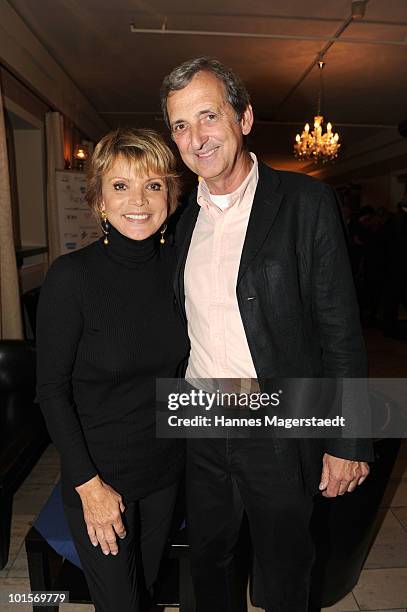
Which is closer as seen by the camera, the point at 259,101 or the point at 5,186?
the point at 5,186

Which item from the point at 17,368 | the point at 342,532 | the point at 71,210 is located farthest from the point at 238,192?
the point at 71,210

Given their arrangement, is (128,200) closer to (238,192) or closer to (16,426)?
(238,192)

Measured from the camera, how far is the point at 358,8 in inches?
157

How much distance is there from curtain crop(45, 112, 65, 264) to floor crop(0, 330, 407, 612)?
10.4ft

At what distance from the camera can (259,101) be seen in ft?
23.7

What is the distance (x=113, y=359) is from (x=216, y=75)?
0.88m

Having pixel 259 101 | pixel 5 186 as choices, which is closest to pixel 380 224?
pixel 259 101

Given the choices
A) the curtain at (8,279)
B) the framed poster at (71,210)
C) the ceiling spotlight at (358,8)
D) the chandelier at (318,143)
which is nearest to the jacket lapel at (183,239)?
the curtain at (8,279)

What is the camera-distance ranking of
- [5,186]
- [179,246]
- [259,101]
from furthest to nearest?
[259,101] < [5,186] < [179,246]

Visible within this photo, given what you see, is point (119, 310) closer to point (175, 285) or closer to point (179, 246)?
point (175, 285)

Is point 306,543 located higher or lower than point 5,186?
lower

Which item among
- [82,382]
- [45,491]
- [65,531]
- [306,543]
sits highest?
[82,382]

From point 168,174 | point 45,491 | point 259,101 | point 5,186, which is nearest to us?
point 168,174

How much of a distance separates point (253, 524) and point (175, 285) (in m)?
0.77
